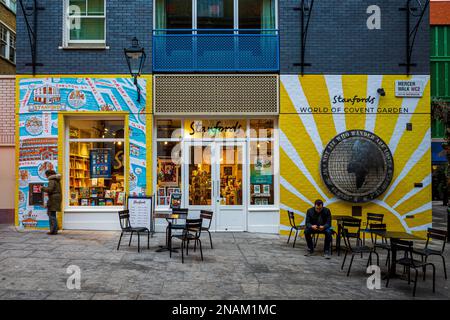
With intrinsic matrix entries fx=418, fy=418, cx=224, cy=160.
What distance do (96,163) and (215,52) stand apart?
194 inches

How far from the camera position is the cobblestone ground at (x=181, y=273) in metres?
6.74

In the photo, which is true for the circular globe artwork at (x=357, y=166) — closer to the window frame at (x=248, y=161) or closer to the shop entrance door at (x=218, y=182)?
the window frame at (x=248, y=161)

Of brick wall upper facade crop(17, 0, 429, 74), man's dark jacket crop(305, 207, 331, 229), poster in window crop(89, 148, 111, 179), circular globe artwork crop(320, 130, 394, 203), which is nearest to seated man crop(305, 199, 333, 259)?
man's dark jacket crop(305, 207, 331, 229)

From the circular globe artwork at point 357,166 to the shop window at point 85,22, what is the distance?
7743mm

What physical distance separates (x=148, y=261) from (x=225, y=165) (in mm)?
4785

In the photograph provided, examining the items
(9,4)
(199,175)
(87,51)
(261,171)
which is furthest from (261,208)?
(9,4)

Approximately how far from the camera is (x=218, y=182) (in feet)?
41.9

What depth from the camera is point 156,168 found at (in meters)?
12.8

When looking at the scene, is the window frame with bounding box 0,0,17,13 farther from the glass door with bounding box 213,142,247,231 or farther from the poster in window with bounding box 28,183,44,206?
the glass door with bounding box 213,142,247,231

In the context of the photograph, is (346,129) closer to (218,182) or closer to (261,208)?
(261,208)

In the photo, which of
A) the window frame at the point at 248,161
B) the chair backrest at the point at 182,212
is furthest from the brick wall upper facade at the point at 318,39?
the chair backrest at the point at 182,212

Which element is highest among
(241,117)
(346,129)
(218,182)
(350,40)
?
(350,40)

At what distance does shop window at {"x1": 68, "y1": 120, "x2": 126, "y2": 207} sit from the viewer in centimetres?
1266
